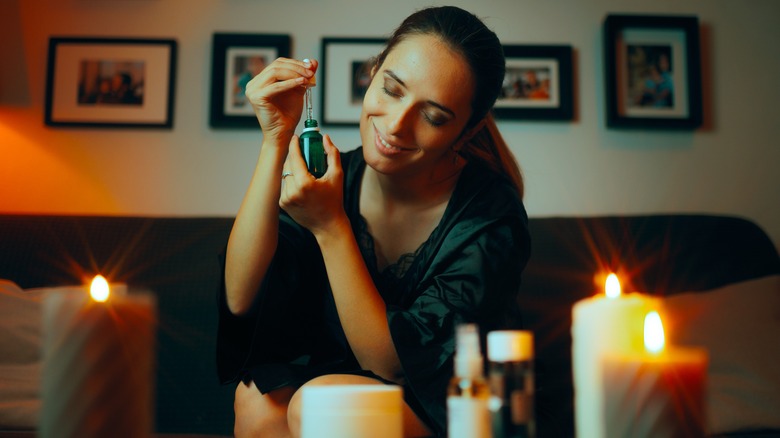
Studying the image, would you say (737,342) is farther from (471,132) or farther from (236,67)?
(236,67)

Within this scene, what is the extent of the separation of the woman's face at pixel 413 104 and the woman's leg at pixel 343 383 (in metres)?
0.41

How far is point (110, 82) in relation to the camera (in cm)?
222

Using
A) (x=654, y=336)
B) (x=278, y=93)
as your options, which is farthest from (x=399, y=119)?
(x=654, y=336)

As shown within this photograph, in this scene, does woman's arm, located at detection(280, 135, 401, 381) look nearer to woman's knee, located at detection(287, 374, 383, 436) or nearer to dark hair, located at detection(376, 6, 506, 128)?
woman's knee, located at detection(287, 374, 383, 436)

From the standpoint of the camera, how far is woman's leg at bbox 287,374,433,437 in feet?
3.35

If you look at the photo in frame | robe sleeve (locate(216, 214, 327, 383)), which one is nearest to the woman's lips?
robe sleeve (locate(216, 214, 327, 383))

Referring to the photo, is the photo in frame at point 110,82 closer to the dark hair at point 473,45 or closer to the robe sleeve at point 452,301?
the dark hair at point 473,45

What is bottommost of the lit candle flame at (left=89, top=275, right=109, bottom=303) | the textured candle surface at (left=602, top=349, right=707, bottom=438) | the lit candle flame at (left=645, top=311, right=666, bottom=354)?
the textured candle surface at (left=602, top=349, right=707, bottom=438)

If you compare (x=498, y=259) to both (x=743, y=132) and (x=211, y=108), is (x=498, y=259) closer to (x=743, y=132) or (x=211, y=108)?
(x=211, y=108)

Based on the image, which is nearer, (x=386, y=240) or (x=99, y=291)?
(x=99, y=291)

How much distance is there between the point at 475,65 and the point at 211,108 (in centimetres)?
110

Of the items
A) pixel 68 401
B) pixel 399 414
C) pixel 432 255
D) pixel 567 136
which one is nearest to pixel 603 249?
pixel 567 136

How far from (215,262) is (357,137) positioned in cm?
59

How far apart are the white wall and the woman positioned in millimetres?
800
